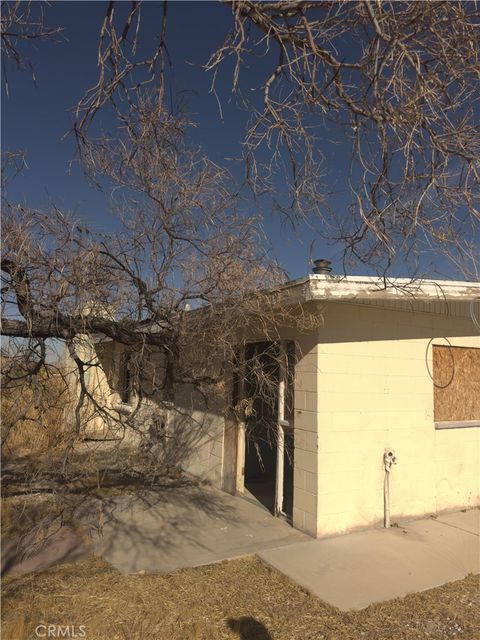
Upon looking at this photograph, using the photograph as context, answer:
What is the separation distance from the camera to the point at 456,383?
7.40m

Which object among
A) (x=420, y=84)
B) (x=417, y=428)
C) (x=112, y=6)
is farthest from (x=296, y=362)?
(x=112, y=6)

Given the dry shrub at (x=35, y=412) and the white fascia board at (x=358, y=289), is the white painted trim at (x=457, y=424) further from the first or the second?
the dry shrub at (x=35, y=412)

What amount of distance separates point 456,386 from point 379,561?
325 cm

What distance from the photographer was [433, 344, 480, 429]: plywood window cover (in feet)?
23.5

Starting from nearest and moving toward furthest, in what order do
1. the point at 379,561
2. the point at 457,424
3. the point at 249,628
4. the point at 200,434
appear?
1. the point at 249,628
2. the point at 379,561
3. the point at 457,424
4. the point at 200,434

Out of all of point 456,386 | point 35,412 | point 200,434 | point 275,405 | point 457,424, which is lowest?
point 200,434

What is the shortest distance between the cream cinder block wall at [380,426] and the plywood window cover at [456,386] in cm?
14

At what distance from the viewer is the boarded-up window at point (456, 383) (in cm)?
720

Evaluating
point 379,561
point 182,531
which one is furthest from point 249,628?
point 182,531

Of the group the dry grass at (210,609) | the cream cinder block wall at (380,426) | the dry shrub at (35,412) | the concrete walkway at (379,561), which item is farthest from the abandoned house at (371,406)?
the dry grass at (210,609)

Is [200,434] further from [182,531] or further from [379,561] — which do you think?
[379,561]

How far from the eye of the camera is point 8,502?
6.87 m

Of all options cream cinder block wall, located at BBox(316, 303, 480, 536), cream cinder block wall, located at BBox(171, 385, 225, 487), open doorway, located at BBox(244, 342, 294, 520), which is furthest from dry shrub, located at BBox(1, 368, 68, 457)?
cream cinder block wall, located at BBox(316, 303, 480, 536)

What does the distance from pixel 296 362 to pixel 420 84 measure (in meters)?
4.10
